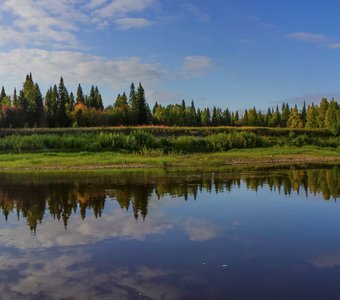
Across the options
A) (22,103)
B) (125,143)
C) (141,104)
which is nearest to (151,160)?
(125,143)

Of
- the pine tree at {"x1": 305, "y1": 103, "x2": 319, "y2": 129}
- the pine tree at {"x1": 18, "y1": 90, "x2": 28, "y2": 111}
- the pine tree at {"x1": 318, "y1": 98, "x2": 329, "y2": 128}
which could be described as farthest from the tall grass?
the pine tree at {"x1": 305, "y1": 103, "x2": 319, "y2": 129}

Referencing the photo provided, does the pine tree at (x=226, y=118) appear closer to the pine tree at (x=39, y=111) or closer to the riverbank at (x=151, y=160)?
the pine tree at (x=39, y=111)

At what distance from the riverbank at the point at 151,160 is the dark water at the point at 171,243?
15.6m

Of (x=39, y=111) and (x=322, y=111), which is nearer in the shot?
(x=39, y=111)

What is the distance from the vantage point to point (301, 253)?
1134cm

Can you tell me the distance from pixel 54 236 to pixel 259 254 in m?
6.56

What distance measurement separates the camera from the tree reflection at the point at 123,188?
18.5m

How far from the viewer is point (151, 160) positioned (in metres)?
Answer: 41.4

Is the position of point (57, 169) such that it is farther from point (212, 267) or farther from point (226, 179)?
point (212, 267)

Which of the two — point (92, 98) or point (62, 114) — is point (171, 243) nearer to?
point (62, 114)

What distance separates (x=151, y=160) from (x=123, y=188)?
1666cm

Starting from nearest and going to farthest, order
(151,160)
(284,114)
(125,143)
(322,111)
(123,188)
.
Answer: (123,188), (151,160), (125,143), (322,111), (284,114)

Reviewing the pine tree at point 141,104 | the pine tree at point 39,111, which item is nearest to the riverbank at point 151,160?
the pine tree at point 39,111

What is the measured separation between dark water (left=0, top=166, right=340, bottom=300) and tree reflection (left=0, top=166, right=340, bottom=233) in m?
0.11
